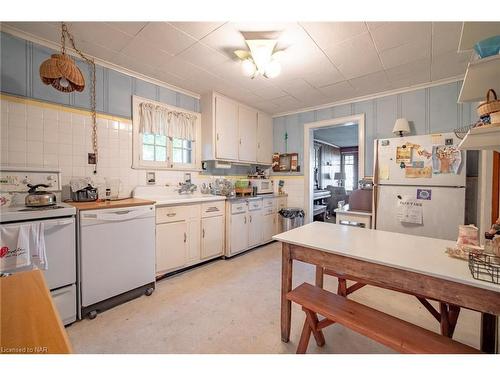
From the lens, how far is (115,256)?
6.35 feet

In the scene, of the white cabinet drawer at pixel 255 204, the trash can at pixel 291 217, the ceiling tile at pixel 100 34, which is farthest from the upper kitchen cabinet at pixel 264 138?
the ceiling tile at pixel 100 34

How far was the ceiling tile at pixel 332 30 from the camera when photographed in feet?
5.91

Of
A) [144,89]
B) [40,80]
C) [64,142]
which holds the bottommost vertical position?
[64,142]

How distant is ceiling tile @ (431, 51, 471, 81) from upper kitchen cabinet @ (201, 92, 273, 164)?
256 centimetres

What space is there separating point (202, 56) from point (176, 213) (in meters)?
1.79

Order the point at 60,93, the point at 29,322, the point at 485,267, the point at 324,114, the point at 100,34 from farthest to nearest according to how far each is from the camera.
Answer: the point at 324,114 < the point at 60,93 < the point at 100,34 < the point at 485,267 < the point at 29,322

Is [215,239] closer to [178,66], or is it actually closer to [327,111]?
[178,66]

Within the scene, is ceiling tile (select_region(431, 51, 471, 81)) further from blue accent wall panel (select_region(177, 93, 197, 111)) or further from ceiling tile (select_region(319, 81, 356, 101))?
blue accent wall panel (select_region(177, 93, 197, 111))

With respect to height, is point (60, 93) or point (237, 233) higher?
point (60, 93)

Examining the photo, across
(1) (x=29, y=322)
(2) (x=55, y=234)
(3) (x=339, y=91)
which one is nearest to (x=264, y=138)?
(3) (x=339, y=91)

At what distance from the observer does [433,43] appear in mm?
2049

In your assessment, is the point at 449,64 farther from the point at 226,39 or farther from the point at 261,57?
the point at 226,39

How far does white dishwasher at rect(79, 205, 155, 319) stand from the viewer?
179 cm

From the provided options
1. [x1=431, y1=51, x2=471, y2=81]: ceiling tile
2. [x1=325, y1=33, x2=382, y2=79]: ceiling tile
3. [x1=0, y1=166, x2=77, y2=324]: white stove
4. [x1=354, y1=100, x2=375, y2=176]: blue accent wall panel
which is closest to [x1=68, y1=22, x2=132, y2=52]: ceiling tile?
[x1=0, y1=166, x2=77, y2=324]: white stove
